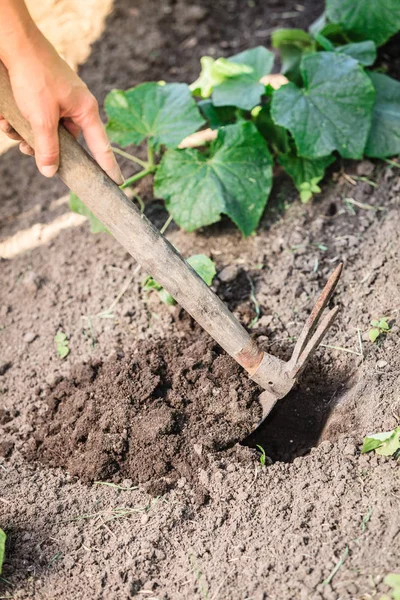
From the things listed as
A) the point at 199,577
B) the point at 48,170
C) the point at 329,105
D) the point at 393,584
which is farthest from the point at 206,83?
the point at 393,584

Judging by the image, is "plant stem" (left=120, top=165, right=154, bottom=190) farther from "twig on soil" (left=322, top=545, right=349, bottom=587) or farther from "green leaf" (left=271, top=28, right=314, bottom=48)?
"twig on soil" (left=322, top=545, right=349, bottom=587)

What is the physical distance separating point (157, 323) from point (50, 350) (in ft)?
1.60

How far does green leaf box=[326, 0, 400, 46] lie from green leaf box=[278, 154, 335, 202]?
2.64 ft

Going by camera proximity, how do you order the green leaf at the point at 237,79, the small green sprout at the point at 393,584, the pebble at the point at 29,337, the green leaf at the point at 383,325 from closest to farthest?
the small green sprout at the point at 393,584
the green leaf at the point at 383,325
the pebble at the point at 29,337
the green leaf at the point at 237,79

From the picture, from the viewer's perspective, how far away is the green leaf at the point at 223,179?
3.21 meters

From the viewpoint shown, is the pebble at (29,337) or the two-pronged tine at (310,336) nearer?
the two-pronged tine at (310,336)

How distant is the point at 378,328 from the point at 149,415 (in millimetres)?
965

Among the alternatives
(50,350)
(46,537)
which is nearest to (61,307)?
(50,350)

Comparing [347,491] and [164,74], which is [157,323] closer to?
[347,491]

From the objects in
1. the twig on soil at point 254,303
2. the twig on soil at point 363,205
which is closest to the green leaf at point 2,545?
the twig on soil at point 254,303

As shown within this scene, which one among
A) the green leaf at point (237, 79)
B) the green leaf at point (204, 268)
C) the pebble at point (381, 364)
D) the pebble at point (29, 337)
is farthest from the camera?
the green leaf at point (237, 79)

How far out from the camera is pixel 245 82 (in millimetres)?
3439

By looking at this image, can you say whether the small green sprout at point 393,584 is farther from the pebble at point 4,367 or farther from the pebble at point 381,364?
the pebble at point 4,367

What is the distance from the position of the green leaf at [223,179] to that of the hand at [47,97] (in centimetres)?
97
